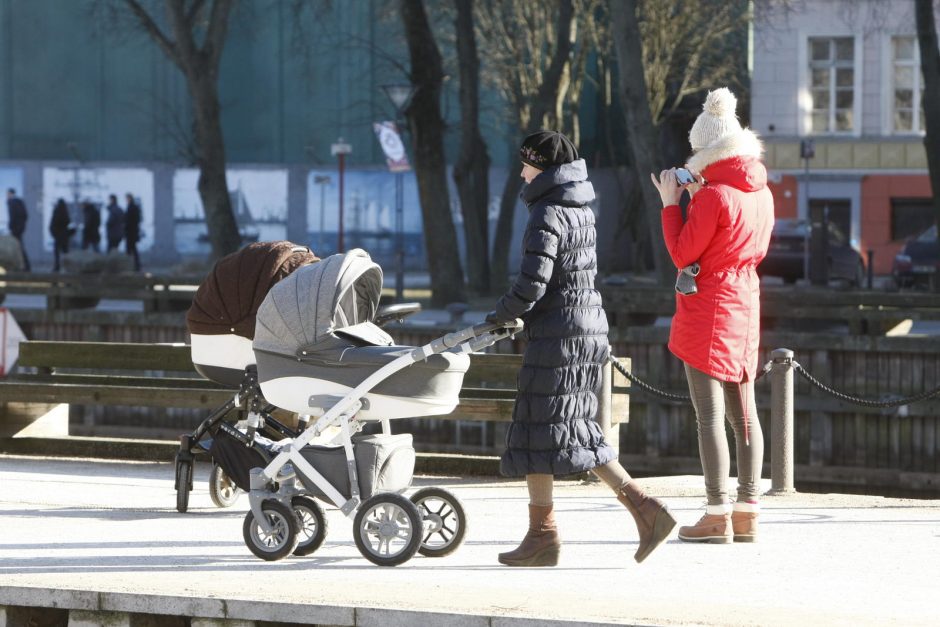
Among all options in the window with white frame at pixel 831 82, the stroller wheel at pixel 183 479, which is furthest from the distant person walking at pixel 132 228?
the stroller wheel at pixel 183 479

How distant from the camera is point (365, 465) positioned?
779cm

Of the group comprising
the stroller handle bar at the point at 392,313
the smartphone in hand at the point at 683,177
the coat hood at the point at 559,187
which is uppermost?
the smartphone in hand at the point at 683,177

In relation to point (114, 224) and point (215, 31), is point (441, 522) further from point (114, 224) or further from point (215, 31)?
point (114, 224)

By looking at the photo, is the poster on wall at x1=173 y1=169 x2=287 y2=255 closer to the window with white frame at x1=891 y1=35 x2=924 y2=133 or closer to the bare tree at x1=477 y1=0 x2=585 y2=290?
the bare tree at x1=477 y1=0 x2=585 y2=290

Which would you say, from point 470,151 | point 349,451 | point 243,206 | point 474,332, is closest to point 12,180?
point 243,206

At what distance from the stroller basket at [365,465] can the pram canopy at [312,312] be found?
1.47ft

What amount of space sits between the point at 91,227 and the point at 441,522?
40.4 m

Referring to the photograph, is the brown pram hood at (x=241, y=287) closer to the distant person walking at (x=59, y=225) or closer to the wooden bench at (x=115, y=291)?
the wooden bench at (x=115, y=291)

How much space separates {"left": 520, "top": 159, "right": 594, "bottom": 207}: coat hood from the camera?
24.5ft

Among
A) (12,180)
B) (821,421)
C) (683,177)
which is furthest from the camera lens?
(12,180)

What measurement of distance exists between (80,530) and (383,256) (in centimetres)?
4004

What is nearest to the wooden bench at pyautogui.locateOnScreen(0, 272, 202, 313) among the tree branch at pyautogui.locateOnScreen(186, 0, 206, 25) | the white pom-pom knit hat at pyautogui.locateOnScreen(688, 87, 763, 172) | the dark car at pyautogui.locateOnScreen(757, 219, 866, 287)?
the tree branch at pyautogui.locateOnScreen(186, 0, 206, 25)

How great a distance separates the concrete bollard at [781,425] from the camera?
10.5m

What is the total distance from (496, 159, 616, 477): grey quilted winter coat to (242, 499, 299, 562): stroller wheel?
3.32 ft
